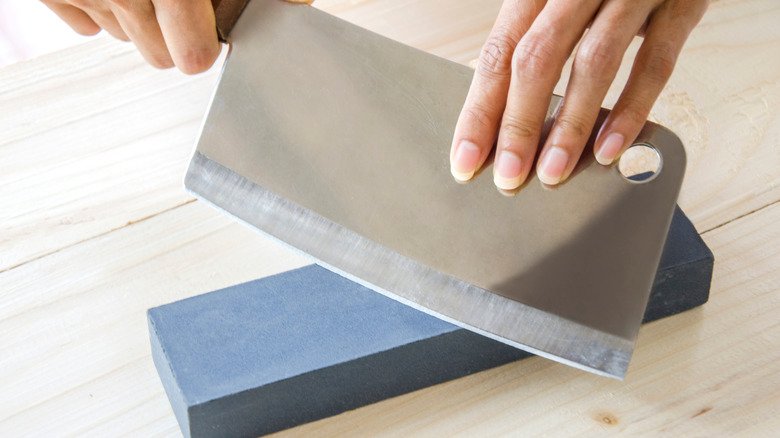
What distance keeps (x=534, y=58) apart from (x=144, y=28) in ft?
1.14

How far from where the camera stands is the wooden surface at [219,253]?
68 cm

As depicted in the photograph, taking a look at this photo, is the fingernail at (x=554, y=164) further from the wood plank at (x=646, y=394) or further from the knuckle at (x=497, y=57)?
the wood plank at (x=646, y=394)

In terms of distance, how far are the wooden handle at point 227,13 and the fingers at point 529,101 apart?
0.23 metres

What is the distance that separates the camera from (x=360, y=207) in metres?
0.59

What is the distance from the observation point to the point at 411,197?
1.90 ft

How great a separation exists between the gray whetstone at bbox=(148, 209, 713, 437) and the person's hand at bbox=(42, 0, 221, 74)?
0.21m

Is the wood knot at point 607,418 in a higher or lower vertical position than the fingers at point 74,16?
lower

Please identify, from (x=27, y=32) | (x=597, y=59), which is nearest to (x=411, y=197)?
(x=597, y=59)

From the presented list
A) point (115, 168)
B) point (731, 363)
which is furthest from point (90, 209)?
point (731, 363)

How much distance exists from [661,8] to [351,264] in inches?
13.3

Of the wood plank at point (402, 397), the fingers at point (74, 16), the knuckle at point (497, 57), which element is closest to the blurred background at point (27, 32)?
the fingers at point (74, 16)

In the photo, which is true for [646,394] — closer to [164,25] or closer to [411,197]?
[411,197]

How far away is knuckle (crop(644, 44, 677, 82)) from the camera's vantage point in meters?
0.61

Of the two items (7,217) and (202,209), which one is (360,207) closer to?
(202,209)
